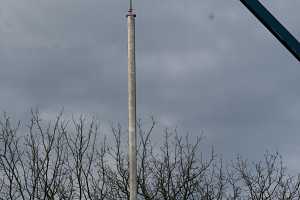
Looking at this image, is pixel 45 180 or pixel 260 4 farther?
pixel 45 180

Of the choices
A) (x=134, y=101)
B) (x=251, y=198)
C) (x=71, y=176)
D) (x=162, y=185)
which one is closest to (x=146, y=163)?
(x=162, y=185)

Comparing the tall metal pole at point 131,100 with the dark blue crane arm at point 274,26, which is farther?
the tall metal pole at point 131,100

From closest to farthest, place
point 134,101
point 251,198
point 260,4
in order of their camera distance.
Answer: point 260,4 < point 134,101 < point 251,198

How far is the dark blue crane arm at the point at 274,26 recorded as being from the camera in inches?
372

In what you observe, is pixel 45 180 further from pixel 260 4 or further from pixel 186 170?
pixel 260 4

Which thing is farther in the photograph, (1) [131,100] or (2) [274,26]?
(1) [131,100]

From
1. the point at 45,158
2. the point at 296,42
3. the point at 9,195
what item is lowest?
the point at 296,42

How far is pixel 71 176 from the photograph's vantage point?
83.8ft

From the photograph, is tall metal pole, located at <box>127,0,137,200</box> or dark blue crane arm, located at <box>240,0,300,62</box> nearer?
dark blue crane arm, located at <box>240,0,300,62</box>

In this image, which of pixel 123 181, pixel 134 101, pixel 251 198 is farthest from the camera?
pixel 251 198

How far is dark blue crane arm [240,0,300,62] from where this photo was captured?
9445mm

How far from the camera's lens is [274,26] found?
9648 millimetres

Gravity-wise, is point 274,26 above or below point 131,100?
below

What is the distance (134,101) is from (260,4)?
12.8ft
